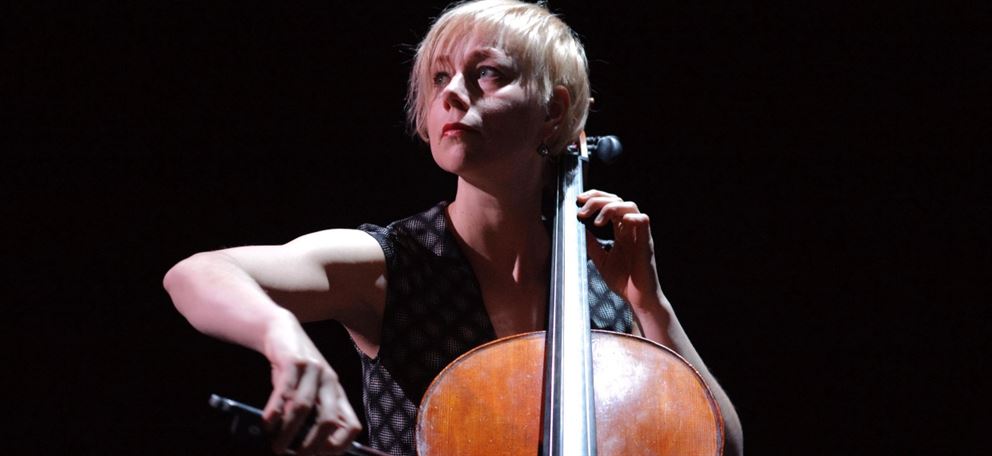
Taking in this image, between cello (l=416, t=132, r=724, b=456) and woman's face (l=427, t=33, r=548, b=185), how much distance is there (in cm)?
29

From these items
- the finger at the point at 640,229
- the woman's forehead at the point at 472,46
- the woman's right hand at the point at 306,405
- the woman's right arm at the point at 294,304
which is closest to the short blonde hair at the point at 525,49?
the woman's forehead at the point at 472,46

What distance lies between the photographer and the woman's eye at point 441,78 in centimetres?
140

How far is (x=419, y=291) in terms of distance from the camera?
4.41 ft

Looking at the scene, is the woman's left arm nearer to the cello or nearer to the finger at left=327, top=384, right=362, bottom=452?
the cello

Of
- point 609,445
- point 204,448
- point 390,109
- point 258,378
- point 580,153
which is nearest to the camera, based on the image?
point 609,445

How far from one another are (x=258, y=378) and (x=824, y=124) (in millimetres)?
1389

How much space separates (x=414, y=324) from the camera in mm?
1319

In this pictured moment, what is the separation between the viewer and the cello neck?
97 cm

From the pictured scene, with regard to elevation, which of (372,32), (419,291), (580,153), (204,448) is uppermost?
(372,32)

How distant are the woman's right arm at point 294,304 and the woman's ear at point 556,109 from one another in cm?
36

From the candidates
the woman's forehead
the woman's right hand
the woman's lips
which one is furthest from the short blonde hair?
the woman's right hand

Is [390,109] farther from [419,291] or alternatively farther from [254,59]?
[419,291]

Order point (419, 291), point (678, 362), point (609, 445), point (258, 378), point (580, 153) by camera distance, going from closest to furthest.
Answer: point (609, 445) < point (678, 362) < point (419, 291) < point (580, 153) < point (258, 378)

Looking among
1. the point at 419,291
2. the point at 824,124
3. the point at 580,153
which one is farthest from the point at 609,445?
the point at 824,124
